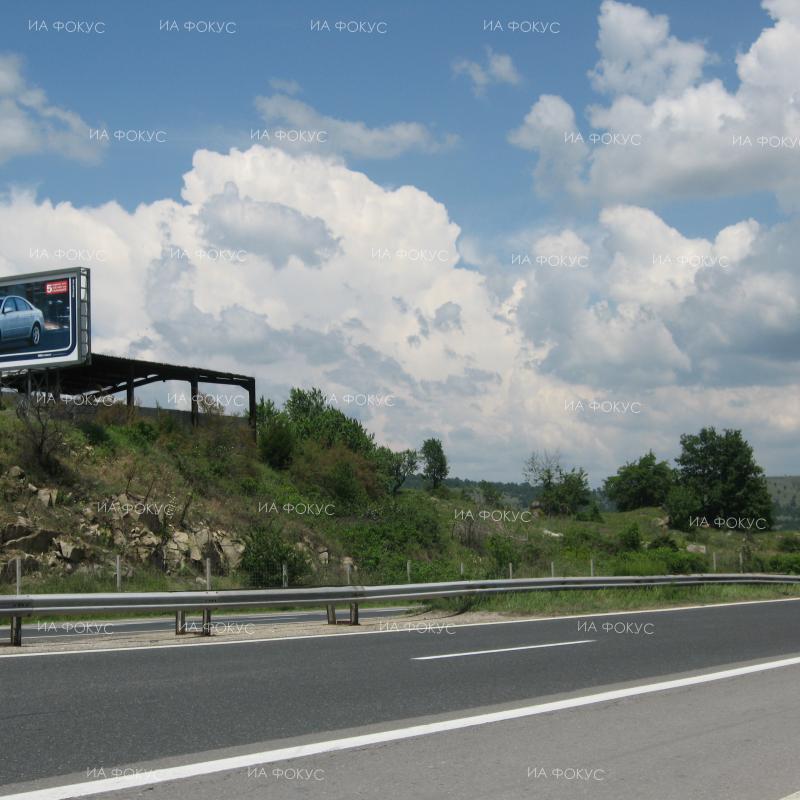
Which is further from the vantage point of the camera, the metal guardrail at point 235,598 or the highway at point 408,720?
the metal guardrail at point 235,598

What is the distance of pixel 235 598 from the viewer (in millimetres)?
15180

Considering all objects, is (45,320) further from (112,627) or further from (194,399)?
(112,627)

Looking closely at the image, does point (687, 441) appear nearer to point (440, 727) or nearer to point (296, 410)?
point (296, 410)

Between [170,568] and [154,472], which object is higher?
[154,472]

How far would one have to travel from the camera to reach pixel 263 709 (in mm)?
8336

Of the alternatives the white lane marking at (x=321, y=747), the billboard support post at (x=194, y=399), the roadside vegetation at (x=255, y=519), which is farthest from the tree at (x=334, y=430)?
the white lane marking at (x=321, y=747)

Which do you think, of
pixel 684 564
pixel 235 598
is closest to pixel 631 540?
pixel 684 564

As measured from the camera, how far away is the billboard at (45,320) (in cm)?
3556

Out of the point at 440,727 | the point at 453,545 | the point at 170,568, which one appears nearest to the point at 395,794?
the point at 440,727

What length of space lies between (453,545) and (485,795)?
48.5 m

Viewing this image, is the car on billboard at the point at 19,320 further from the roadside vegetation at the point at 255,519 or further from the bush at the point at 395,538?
the bush at the point at 395,538

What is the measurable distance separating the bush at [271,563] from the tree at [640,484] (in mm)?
102240

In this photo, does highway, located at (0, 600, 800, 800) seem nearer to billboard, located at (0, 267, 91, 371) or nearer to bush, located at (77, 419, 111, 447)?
billboard, located at (0, 267, 91, 371)

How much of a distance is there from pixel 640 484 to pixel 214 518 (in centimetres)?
9999
